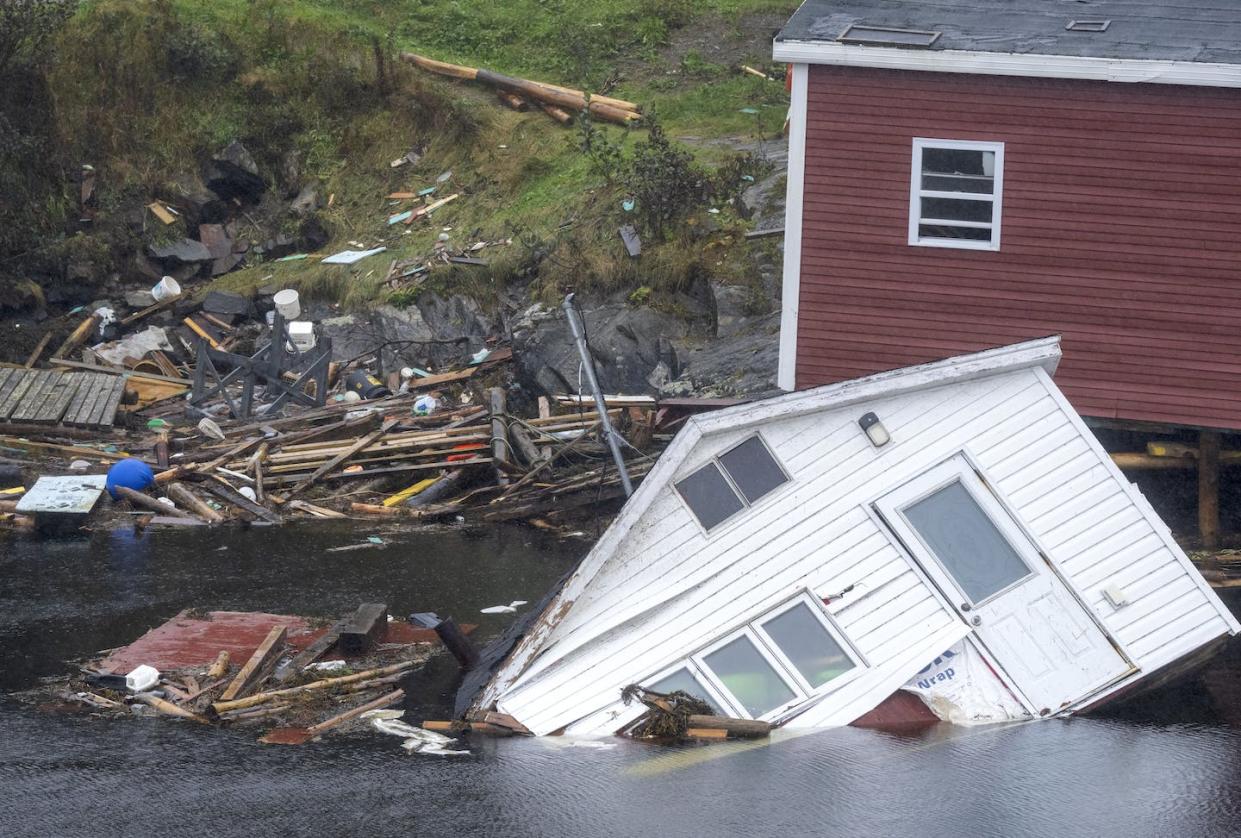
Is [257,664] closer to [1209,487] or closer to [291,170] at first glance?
[1209,487]

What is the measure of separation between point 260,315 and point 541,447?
810 centimetres

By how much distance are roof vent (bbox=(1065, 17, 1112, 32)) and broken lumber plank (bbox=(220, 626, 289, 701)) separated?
10.1 m

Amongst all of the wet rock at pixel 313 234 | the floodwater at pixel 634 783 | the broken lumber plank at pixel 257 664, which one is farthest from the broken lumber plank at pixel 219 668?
the wet rock at pixel 313 234

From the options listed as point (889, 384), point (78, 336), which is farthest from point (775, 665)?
point (78, 336)

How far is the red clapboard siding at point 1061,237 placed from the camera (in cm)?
1385

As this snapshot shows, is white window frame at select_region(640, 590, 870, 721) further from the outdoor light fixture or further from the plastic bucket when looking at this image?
the plastic bucket

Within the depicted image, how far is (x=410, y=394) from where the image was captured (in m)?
20.3

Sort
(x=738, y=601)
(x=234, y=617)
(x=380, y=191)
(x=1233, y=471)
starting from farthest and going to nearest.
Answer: (x=380, y=191)
(x=1233, y=471)
(x=234, y=617)
(x=738, y=601)

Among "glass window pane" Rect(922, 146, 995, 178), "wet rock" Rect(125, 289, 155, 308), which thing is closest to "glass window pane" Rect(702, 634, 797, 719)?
"glass window pane" Rect(922, 146, 995, 178)

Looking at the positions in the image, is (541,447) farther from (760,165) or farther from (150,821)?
(150,821)

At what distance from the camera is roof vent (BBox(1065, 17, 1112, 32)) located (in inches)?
571

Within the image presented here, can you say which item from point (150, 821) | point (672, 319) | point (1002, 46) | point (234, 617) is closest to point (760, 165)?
point (672, 319)

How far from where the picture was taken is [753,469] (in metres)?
10.8

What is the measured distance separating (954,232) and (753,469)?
5107 millimetres
